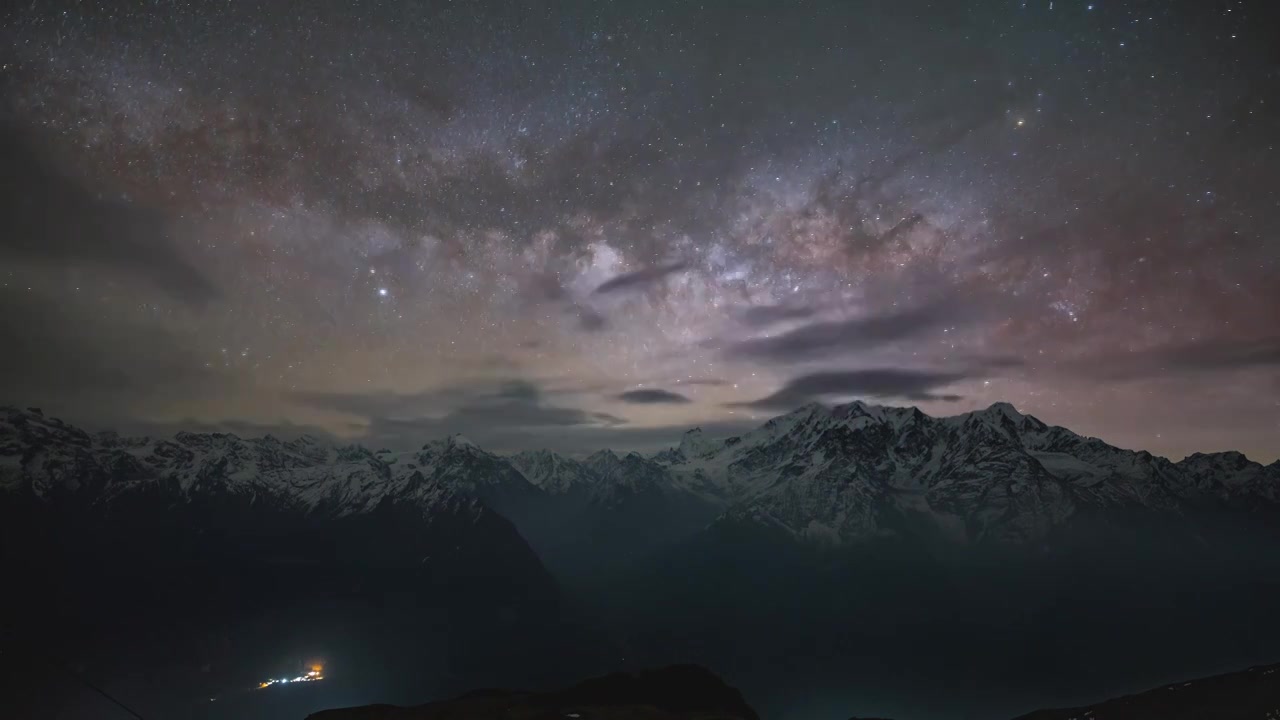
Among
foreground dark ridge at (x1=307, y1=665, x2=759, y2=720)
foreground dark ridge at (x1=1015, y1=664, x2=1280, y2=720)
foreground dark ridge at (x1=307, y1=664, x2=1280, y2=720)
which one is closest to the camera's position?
foreground dark ridge at (x1=307, y1=665, x2=759, y2=720)

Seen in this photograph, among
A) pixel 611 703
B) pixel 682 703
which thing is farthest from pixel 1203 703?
pixel 611 703

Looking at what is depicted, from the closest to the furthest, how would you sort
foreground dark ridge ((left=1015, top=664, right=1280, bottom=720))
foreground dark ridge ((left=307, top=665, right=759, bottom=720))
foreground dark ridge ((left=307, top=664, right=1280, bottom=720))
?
foreground dark ridge ((left=307, top=665, right=759, bottom=720)) → foreground dark ridge ((left=307, top=664, right=1280, bottom=720)) → foreground dark ridge ((left=1015, top=664, right=1280, bottom=720))

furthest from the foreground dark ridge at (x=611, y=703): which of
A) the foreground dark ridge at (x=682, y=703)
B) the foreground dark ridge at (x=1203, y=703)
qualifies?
the foreground dark ridge at (x=1203, y=703)

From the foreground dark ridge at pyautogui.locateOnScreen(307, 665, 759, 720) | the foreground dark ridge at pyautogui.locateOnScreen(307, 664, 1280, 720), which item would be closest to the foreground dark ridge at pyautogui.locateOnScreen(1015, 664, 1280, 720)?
the foreground dark ridge at pyautogui.locateOnScreen(307, 664, 1280, 720)

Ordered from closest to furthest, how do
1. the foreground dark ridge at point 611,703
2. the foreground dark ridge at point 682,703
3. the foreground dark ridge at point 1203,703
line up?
the foreground dark ridge at point 611,703 → the foreground dark ridge at point 682,703 → the foreground dark ridge at point 1203,703

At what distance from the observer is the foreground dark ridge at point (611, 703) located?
220 feet

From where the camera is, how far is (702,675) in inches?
3526

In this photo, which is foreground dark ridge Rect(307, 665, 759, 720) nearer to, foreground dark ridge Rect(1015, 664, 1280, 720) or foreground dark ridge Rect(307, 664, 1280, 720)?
foreground dark ridge Rect(307, 664, 1280, 720)

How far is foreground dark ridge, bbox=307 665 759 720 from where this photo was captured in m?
67.1

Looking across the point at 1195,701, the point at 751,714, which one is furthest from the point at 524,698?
the point at 1195,701

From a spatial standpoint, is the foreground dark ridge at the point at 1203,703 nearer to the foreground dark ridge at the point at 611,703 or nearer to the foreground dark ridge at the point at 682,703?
the foreground dark ridge at the point at 682,703

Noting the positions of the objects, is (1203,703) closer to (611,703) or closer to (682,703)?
(682,703)

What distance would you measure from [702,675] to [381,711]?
147ft

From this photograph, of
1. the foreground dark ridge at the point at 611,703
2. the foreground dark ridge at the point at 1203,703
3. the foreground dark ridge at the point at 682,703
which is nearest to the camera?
the foreground dark ridge at the point at 611,703
